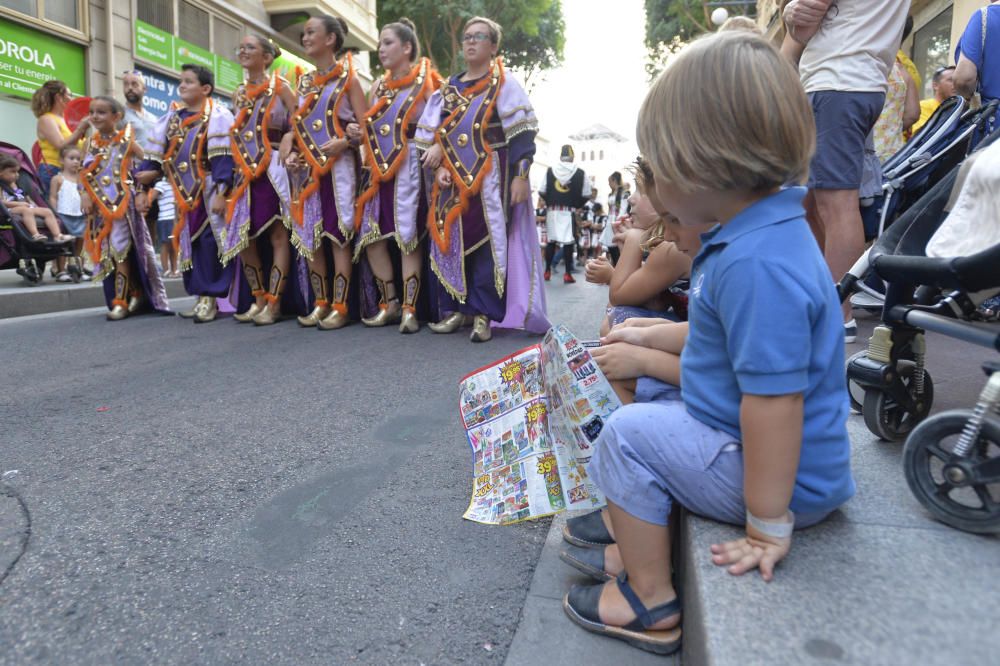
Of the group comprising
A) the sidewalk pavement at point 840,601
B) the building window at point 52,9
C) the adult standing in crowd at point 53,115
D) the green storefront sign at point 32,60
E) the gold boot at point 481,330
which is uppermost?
the building window at point 52,9

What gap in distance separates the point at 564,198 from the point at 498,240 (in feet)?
19.6

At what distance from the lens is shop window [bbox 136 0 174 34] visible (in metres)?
13.2

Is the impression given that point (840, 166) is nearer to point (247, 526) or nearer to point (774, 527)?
point (774, 527)

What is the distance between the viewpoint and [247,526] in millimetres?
1868

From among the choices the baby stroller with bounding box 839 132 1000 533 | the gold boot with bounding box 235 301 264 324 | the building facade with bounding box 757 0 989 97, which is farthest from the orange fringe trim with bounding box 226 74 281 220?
the building facade with bounding box 757 0 989 97

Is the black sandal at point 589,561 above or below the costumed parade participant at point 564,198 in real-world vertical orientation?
below

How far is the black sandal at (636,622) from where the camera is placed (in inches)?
52.2

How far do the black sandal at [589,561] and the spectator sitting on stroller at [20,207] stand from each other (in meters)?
7.16

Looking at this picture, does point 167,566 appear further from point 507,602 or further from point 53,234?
point 53,234

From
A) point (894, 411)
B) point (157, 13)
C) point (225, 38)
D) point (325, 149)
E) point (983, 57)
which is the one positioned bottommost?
point (894, 411)

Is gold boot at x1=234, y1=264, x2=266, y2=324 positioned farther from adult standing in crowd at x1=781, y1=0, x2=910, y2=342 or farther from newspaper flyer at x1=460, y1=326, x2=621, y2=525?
adult standing in crowd at x1=781, y1=0, x2=910, y2=342

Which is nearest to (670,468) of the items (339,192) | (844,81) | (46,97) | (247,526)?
(247,526)

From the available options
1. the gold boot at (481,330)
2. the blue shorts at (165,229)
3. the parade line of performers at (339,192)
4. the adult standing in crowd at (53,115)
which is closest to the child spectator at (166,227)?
the blue shorts at (165,229)

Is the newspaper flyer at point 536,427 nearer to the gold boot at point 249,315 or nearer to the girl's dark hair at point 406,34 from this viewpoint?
the girl's dark hair at point 406,34
